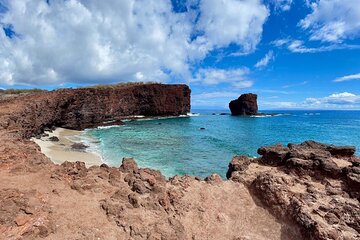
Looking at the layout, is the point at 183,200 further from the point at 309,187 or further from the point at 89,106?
the point at 89,106

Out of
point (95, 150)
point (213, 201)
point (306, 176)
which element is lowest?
point (95, 150)

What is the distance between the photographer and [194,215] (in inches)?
384

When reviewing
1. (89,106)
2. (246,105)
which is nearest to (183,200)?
(89,106)

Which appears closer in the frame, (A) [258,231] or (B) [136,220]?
(B) [136,220]

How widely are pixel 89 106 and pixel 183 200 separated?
61.4 metres

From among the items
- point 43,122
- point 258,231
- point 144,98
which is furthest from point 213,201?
point 144,98

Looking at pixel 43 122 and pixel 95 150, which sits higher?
pixel 43 122

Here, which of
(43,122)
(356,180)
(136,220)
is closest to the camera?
(136,220)

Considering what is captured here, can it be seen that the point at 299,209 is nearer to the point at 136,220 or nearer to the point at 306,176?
the point at 306,176

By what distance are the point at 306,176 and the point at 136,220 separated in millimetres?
7294

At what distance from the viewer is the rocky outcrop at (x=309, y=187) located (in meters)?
8.79

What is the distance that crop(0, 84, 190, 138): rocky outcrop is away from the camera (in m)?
30.8

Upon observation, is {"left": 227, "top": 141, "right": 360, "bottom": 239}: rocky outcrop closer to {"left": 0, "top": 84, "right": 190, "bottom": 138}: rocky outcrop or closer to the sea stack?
{"left": 0, "top": 84, "right": 190, "bottom": 138}: rocky outcrop

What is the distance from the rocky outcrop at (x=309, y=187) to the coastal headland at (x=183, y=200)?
3 cm
